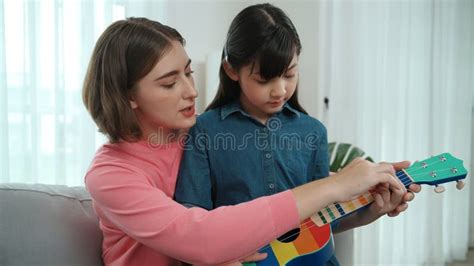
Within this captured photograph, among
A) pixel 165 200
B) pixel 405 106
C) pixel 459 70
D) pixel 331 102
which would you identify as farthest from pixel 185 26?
pixel 165 200

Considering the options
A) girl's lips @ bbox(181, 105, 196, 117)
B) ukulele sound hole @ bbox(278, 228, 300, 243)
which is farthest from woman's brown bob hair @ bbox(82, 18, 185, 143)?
ukulele sound hole @ bbox(278, 228, 300, 243)

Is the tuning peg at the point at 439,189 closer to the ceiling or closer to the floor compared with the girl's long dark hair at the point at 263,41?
closer to the floor

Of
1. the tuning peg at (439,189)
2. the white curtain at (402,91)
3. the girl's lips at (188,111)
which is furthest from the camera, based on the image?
the white curtain at (402,91)

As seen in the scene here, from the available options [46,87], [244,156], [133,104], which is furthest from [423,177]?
[46,87]

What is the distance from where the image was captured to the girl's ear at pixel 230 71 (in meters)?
1.09

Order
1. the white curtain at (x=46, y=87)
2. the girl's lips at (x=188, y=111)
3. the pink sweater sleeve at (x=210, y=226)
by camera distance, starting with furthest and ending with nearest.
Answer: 1. the white curtain at (x=46, y=87)
2. the girl's lips at (x=188, y=111)
3. the pink sweater sleeve at (x=210, y=226)

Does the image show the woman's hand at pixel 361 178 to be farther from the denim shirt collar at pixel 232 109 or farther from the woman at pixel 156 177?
the denim shirt collar at pixel 232 109

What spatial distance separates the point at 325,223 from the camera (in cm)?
99

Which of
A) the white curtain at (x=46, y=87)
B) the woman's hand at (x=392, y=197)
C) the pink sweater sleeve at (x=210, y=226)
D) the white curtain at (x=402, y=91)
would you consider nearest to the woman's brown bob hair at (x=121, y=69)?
the pink sweater sleeve at (x=210, y=226)

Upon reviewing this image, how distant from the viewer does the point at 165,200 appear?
2.82 feet

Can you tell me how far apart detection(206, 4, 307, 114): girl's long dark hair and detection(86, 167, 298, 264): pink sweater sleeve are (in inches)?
13.2

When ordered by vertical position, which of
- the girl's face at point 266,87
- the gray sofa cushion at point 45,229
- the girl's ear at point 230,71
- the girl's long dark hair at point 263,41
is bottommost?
the gray sofa cushion at point 45,229

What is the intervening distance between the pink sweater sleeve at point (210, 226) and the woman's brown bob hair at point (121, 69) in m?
0.22

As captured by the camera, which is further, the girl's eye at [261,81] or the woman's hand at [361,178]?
the girl's eye at [261,81]
